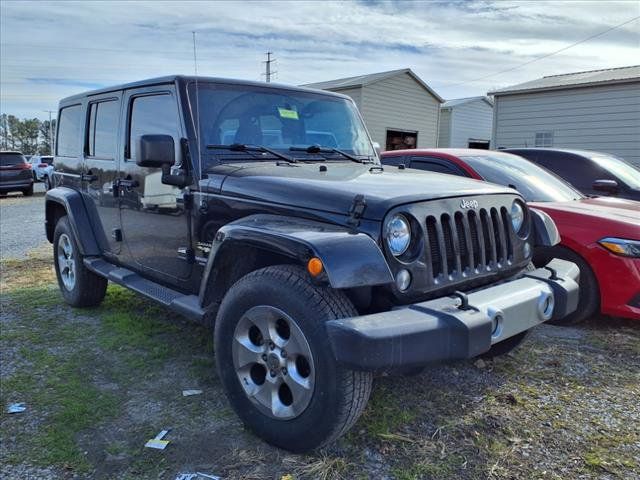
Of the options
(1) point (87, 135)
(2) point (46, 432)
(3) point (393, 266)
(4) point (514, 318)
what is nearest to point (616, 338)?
(4) point (514, 318)

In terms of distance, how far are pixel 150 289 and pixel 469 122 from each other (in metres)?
26.1

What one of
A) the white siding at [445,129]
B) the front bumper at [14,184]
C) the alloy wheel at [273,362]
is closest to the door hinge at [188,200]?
the alloy wheel at [273,362]

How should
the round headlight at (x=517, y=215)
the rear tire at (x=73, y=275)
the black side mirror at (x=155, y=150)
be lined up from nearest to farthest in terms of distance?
the black side mirror at (x=155, y=150) < the round headlight at (x=517, y=215) < the rear tire at (x=73, y=275)

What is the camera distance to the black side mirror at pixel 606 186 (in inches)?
246

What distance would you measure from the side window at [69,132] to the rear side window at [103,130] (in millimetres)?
303

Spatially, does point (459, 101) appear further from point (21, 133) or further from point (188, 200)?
point (21, 133)

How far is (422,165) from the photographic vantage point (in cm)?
588

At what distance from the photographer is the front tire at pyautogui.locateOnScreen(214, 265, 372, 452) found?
2.36m

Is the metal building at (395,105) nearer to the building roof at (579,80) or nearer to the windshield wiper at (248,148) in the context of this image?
the building roof at (579,80)

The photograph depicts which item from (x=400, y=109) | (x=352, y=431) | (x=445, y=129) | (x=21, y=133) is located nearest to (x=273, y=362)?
(x=352, y=431)

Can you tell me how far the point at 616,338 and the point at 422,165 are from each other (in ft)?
8.47

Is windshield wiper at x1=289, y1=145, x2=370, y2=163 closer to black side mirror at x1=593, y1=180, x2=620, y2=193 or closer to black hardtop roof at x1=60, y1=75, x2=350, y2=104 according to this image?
black hardtop roof at x1=60, y1=75, x2=350, y2=104

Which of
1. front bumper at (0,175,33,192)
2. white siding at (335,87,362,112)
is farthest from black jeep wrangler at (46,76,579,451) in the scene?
front bumper at (0,175,33,192)

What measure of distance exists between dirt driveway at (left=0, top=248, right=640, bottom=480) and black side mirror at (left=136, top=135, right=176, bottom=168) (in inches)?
56.6
